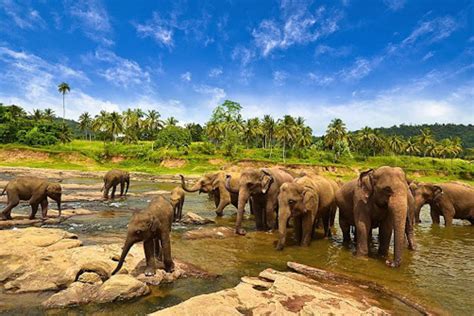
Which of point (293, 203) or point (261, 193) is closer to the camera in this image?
point (293, 203)

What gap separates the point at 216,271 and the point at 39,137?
87925 millimetres

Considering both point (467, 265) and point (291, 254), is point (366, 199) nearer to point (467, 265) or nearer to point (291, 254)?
point (291, 254)

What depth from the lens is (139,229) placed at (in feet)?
28.2

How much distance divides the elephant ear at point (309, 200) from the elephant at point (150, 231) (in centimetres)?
524

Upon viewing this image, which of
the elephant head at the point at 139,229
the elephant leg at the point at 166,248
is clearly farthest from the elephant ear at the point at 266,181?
the elephant head at the point at 139,229

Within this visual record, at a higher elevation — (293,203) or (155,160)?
(293,203)

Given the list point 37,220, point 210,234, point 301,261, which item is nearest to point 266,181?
point 210,234

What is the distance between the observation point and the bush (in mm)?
95688

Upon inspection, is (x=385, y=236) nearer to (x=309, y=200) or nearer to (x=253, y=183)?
(x=309, y=200)

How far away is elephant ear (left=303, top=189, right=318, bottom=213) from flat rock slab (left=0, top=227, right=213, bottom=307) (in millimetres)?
4755

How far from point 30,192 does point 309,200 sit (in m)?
13.2

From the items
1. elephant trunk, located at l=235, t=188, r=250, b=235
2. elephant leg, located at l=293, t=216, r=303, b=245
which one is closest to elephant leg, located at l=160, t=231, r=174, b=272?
elephant trunk, located at l=235, t=188, r=250, b=235

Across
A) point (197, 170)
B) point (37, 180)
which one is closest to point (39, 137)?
point (197, 170)

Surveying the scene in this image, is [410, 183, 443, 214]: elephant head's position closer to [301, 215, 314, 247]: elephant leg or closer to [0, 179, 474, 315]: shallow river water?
[0, 179, 474, 315]: shallow river water
